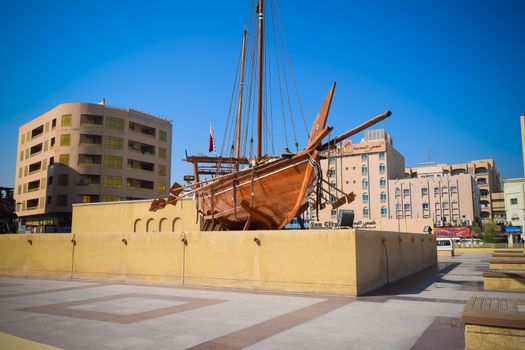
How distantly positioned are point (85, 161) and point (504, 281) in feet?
187

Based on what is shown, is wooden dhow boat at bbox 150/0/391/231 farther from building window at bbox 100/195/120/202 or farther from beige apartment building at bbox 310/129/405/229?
beige apartment building at bbox 310/129/405/229

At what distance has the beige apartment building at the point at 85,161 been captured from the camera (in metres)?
56.8

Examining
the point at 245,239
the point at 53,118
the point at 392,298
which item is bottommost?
the point at 392,298

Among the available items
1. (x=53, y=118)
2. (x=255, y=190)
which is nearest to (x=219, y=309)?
(x=255, y=190)

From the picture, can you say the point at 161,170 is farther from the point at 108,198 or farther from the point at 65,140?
the point at 65,140

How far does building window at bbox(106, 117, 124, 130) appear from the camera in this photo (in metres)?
59.3

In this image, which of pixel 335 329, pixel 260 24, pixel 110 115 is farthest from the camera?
pixel 110 115

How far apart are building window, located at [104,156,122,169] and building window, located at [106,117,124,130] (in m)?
4.65

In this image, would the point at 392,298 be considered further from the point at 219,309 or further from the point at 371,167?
the point at 371,167

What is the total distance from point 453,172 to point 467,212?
23.6 meters

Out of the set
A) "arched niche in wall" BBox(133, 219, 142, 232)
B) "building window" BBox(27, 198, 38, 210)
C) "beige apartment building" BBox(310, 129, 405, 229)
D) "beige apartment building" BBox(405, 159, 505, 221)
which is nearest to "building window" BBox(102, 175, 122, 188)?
"building window" BBox(27, 198, 38, 210)

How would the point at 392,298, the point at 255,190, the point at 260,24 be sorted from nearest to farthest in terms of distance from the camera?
the point at 392,298, the point at 255,190, the point at 260,24

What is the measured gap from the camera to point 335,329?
666 centimetres

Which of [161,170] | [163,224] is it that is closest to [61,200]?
Result: [161,170]
